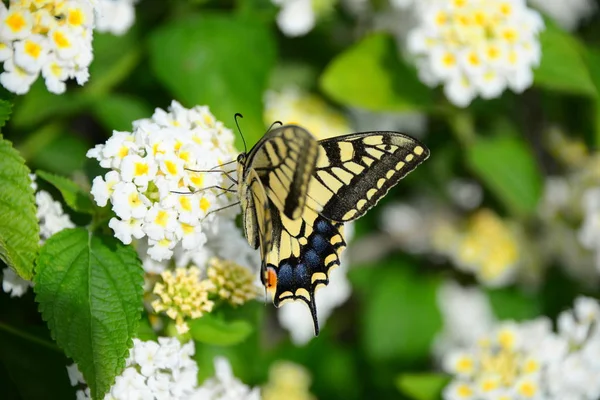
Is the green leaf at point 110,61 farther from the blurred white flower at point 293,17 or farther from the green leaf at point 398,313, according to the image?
the green leaf at point 398,313

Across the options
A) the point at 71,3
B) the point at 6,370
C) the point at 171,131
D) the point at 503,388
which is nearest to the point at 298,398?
the point at 503,388

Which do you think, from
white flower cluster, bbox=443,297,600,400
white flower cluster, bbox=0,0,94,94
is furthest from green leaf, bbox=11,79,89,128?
white flower cluster, bbox=443,297,600,400

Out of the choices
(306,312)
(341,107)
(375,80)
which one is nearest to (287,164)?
(375,80)

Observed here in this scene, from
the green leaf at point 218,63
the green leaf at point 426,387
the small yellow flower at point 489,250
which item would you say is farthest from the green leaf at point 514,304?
the green leaf at point 218,63

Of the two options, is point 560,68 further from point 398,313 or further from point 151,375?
point 151,375

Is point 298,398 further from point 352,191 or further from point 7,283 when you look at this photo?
point 7,283

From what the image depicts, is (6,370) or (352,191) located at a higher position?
(352,191)

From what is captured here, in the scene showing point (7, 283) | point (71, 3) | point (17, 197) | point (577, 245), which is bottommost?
point (7, 283)
